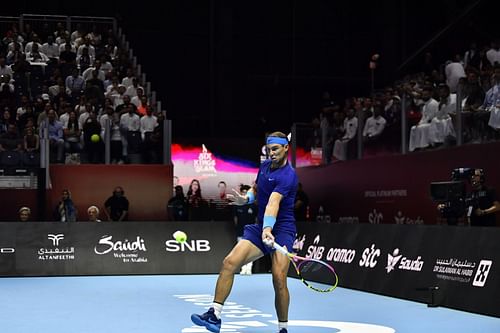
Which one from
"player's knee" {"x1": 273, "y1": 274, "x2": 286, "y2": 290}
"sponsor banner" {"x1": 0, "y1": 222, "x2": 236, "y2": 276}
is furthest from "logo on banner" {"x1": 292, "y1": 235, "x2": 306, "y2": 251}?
"player's knee" {"x1": 273, "y1": 274, "x2": 286, "y2": 290}

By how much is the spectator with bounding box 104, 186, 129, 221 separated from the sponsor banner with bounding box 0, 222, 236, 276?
2114 mm

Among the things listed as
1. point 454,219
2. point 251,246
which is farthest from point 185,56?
point 251,246

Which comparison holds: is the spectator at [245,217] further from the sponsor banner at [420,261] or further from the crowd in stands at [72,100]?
the crowd in stands at [72,100]

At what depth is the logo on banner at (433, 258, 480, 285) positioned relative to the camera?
13500mm

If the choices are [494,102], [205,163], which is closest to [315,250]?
[494,102]

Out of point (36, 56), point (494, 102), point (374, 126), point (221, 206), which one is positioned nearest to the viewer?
point (494, 102)

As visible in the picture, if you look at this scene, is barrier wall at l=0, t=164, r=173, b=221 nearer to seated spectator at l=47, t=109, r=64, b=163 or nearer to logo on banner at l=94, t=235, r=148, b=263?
seated spectator at l=47, t=109, r=64, b=163

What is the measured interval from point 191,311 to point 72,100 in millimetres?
15489

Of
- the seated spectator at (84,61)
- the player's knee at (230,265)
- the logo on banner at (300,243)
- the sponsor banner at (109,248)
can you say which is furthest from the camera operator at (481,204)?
the seated spectator at (84,61)

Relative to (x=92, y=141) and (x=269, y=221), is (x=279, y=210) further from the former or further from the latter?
(x=92, y=141)

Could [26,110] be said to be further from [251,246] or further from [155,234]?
[251,246]

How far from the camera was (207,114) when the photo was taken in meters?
38.8

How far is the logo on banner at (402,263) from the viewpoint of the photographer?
50.4 ft

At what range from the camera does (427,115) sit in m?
19.8
